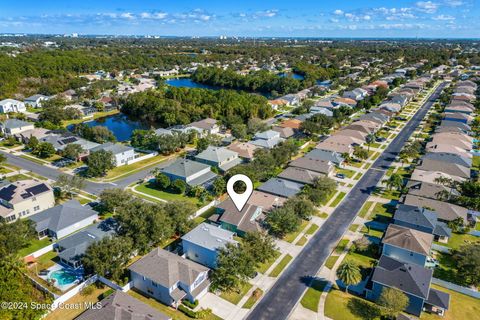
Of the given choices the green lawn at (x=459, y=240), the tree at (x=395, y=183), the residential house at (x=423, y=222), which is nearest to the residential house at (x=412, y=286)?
the residential house at (x=423, y=222)

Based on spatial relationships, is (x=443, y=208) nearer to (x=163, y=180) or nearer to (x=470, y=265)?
(x=470, y=265)

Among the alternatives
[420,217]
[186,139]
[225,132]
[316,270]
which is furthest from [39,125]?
[420,217]

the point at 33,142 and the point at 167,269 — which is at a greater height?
the point at 33,142

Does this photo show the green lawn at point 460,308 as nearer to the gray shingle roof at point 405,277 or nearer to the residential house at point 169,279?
the gray shingle roof at point 405,277

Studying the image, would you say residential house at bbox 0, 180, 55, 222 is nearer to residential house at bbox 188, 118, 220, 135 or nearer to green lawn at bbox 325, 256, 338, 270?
green lawn at bbox 325, 256, 338, 270

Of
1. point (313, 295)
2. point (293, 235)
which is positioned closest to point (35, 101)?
point (293, 235)

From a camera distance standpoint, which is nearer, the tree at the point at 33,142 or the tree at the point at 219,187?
the tree at the point at 219,187
